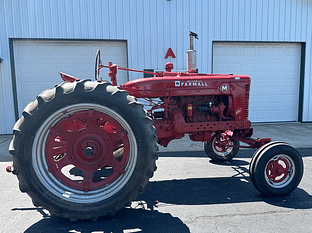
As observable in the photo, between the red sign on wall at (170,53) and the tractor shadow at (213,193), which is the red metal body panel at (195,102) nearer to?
the tractor shadow at (213,193)

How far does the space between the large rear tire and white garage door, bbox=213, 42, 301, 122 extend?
6170 mm

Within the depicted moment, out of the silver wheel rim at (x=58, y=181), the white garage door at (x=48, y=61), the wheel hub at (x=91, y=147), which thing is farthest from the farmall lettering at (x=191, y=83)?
the white garage door at (x=48, y=61)

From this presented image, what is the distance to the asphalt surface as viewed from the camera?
221cm

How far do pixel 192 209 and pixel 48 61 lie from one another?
639 centimetres

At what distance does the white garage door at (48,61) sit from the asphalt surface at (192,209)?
389 centimetres

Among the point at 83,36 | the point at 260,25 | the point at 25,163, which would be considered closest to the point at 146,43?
the point at 83,36

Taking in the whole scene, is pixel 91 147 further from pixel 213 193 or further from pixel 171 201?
pixel 213 193

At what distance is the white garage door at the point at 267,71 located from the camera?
7.88 m

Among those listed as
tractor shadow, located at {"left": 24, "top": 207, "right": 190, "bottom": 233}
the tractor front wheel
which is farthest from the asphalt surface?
the tractor front wheel

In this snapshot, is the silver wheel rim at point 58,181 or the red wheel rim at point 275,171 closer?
the silver wheel rim at point 58,181

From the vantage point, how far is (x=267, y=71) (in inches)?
319

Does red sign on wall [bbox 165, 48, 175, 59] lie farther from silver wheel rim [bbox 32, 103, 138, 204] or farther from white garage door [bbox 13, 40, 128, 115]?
silver wheel rim [bbox 32, 103, 138, 204]

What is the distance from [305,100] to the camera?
325 inches

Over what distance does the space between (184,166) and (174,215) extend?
1.67m
